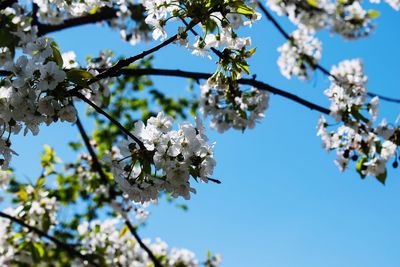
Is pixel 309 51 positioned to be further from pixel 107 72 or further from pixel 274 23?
pixel 107 72

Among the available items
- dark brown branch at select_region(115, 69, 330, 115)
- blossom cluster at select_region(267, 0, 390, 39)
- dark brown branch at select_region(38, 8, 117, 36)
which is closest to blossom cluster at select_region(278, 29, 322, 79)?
blossom cluster at select_region(267, 0, 390, 39)

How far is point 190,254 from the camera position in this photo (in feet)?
30.4

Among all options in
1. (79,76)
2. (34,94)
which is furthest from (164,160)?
(34,94)

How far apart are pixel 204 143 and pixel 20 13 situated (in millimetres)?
3606

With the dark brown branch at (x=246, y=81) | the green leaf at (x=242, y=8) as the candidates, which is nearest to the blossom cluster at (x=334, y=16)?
the dark brown branch at (x=246, y=81)

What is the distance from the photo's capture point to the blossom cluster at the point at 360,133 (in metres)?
3.87

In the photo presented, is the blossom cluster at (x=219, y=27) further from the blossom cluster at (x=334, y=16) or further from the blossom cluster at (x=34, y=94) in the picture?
the blossom cluster at (x=334, y=16)

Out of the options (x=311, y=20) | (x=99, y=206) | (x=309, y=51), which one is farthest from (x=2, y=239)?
(x=311, y=20)

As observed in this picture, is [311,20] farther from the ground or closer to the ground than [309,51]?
farther from the ground

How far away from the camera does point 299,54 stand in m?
8.27

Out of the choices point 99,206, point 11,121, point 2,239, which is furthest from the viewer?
point 99,206

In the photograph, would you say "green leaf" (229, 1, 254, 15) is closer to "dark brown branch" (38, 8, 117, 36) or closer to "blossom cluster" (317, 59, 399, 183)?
"blossom cluster" (317, 59, 399, 183)

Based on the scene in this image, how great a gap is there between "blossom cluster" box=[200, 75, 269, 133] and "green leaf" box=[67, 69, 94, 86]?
2.58 meters

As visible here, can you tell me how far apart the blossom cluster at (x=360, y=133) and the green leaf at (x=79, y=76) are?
238 centimetres
